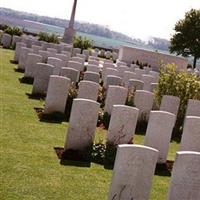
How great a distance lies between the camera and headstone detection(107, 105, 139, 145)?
9.20 metres

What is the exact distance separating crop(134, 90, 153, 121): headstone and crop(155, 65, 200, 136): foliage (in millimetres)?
880

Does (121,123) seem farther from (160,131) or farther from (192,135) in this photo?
(192,135)

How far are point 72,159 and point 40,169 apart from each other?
1039 mm

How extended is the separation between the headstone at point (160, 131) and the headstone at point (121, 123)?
35 centimetres

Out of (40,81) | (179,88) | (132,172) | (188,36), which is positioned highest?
(188,36)

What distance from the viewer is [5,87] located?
1419 centimetres

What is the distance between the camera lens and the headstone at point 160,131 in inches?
355

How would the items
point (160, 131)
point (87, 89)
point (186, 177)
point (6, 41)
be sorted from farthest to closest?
point (6, 41)
point (87, 89)
point (160, 131)
point (186, 177)

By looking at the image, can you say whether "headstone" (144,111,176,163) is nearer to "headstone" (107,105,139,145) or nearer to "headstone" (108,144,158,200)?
"headstone" (107,105,139,145)

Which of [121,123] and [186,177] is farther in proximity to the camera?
[121,123]

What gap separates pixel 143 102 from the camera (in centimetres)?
1262

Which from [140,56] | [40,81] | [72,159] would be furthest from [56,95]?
[140,56]

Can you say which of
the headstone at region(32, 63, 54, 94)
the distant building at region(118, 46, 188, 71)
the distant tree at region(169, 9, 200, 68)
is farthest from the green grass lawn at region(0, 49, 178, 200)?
the distant tree at region(169, 9, 200, 68)

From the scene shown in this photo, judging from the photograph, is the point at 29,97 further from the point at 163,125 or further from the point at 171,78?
the point at 163,125
